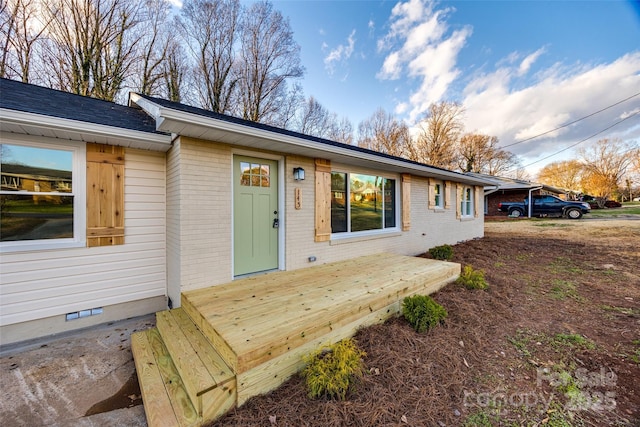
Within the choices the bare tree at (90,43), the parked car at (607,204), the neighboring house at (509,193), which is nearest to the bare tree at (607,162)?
the parked car at (607,204)

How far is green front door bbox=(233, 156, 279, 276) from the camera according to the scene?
3701 millimetres

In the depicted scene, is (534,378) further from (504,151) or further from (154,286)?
(504,151)

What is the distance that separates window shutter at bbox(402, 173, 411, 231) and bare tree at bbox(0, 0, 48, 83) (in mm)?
13323

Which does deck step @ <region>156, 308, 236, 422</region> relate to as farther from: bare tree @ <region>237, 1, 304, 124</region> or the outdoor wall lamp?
bare tree @ <region>237, 1, 304, 124</region>

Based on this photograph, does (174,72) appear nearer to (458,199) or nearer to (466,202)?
(458,199)

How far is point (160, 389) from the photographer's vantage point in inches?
76.9

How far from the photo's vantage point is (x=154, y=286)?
12.2ft

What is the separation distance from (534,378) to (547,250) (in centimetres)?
745

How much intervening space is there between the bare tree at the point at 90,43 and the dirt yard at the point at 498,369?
13495 mm

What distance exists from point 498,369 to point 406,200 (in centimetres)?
454

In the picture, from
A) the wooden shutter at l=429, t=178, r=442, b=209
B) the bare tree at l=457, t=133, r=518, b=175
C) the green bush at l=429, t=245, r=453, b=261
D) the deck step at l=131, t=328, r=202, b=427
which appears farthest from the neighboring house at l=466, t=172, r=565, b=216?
the deck step at l=131, t=328, r=202, b=427

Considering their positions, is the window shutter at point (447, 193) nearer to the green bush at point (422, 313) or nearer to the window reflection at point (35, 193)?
the green bush at point (422, 313)

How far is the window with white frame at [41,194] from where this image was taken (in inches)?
113

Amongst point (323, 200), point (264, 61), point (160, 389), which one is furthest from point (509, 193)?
point (160, 389)
